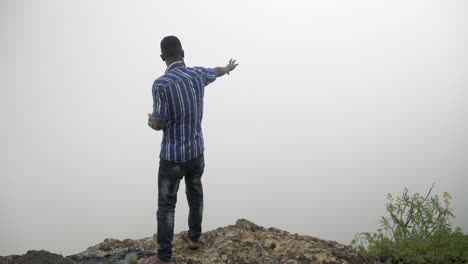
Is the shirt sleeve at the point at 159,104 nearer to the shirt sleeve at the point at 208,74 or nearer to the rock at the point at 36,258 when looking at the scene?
the shirt sleeve at the point at 208,74

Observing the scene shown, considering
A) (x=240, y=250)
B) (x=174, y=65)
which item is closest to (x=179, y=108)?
(x=174, y=65)

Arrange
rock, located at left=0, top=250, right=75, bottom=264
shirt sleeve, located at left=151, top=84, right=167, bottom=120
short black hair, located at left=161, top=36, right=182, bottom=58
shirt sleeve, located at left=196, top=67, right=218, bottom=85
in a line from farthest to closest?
rock, located at left=0, top=250, right=75, bottom=264
shirt sleeve, located at left=196, top=67, right=218, bottom=85
short black hair, located at left=161, top=36, right=182, bottom=58
shirt sleeve, located at left=151, top=84, right=167, bottom=120

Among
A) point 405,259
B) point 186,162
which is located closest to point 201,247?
point 186,162

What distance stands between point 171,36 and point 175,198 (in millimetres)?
2122

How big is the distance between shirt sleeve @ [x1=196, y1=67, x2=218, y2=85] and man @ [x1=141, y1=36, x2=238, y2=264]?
15mm

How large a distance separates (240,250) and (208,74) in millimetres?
2611

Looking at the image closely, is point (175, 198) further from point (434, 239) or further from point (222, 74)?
point (434, 239)

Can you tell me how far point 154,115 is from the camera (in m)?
4.40

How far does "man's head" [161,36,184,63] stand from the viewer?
180 inches

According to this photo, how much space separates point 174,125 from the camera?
4.59 m

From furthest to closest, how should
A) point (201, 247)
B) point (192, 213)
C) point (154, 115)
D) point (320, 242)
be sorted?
point (320, 242) → point (201, 247) → point (192, 213) → point (154, 115)

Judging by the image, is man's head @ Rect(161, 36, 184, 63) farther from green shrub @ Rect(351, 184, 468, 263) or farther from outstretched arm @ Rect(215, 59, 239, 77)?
green shrub @ Rect(351, 184, 468, 263)

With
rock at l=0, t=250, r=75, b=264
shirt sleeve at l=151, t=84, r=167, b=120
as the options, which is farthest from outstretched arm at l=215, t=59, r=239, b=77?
rock at l=0, t=250, r=75, b=264

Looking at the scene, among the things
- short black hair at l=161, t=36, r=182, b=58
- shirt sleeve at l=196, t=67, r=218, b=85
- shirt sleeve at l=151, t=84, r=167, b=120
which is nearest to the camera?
shirt sleeve at l=151, t=84, r=167, b=120
